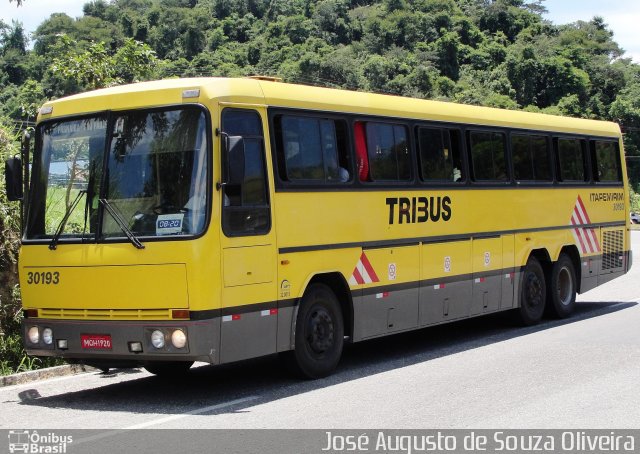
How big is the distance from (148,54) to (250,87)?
702 cm

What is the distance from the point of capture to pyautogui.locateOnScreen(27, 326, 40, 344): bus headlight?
9750 mm

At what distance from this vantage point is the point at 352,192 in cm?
1130

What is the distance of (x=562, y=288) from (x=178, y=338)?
29.7 ft

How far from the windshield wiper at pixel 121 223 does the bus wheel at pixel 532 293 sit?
7551 millimetres

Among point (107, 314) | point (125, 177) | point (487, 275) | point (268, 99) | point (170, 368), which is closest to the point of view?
point (107, 314)

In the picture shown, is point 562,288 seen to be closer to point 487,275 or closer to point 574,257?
point 574,257

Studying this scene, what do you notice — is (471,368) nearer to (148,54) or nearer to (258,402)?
(258,402)

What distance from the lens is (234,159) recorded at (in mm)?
9227

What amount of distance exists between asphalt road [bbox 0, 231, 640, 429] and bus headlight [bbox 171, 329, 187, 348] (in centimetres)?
61

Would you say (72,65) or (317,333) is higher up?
(72,65)

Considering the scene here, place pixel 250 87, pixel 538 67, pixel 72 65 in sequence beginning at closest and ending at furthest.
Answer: pixel 250 87
pixel 72 65
pixel 538 67

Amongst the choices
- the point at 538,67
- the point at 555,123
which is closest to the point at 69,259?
the point at 555,123

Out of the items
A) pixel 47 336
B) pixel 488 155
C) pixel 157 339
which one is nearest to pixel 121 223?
pixel 157 339
